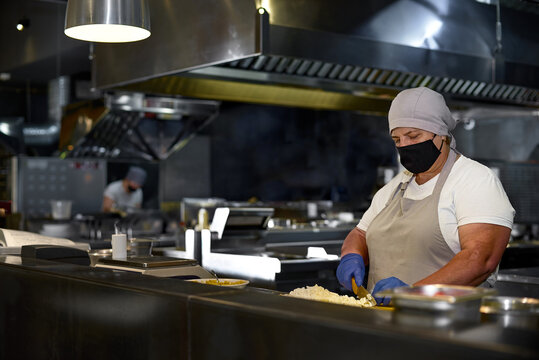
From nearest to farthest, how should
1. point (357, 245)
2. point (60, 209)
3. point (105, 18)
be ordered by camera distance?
point (105, 18)
point (357, 245)
point (60, 209)

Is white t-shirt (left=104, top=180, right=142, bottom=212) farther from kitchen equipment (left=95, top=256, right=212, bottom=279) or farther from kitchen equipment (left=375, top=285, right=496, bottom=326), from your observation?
kitchen equipment (left=375, top=285, right=496, bottom=326)

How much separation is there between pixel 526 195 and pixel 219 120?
5191mm

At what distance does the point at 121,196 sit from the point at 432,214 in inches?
275

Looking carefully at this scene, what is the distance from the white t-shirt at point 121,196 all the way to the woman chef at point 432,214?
20.8 feet

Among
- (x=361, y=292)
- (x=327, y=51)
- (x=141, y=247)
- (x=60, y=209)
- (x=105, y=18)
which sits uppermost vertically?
(x=327, y=51)

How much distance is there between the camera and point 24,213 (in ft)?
28.2

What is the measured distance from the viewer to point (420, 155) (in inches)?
102

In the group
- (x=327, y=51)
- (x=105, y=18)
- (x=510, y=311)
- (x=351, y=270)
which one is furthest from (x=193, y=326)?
(x=327, y=51)

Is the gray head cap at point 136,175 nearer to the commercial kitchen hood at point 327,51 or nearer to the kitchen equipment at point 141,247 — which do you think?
the commercial kitchen hood at point 327,51

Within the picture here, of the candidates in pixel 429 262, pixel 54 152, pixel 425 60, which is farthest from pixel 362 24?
pixel 54 152

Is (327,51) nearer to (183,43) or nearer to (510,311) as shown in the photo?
(183,43)

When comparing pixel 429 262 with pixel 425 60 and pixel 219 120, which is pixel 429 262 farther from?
pixel 219 120

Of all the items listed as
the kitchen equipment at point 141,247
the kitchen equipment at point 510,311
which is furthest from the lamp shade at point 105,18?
the kitchen equipment at point 510,311

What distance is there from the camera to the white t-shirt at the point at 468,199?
2.34 metres
